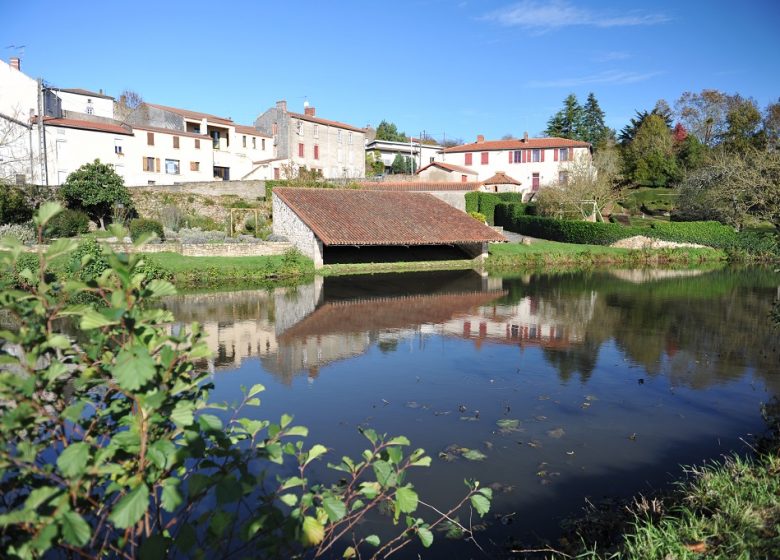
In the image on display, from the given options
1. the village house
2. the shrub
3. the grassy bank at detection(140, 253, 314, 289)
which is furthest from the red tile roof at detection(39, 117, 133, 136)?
the grassy bank at detection(140, 253, 314, 289)

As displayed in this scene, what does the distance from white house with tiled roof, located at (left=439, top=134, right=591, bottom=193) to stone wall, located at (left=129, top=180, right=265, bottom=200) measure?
2171 cm

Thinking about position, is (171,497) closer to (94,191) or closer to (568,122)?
(94,191)

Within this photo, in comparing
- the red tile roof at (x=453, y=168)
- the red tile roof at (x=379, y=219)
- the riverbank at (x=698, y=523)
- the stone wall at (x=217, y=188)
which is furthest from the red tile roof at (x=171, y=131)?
the riverbank at (x=698, y=523)

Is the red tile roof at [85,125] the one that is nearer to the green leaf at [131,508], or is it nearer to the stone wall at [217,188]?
the stone wall at [217,188]

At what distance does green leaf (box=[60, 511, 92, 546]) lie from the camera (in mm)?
2209

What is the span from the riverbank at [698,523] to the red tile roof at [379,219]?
21067 millimetres

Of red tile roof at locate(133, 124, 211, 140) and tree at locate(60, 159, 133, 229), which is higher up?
red tile roof at locate(133, 124, 211, 140)

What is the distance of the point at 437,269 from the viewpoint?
3002 centimetres

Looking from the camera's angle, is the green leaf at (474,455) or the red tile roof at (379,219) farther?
the red tile roof at (379,219)

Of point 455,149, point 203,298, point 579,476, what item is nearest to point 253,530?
point 579,476

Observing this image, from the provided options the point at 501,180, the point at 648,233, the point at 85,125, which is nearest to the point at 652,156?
the point at 501,180

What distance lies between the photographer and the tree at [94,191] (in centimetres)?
3125

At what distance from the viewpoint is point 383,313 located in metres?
18.0

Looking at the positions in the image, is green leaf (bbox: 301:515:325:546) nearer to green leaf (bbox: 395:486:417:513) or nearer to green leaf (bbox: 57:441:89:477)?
Answer: green leaf (bbox: 395:486:417:513)
